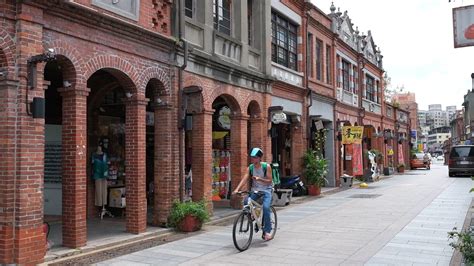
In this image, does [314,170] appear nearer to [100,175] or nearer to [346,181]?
[346,181]

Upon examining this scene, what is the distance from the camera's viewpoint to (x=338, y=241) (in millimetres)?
9586

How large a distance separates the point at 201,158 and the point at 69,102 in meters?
4.69

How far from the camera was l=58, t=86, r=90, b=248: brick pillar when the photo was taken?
8.44 m

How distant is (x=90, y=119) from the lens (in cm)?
1285

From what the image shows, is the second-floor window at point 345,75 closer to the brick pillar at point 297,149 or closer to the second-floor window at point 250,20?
the brick pillar at point 297,149

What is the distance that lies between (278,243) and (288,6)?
11.9 m

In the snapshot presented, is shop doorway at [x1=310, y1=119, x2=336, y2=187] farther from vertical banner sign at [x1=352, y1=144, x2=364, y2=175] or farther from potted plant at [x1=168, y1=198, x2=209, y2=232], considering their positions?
potted plant at [x1=168, y1=198, x2=209, y2=232]

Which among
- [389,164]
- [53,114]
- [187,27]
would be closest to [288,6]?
[187,27]

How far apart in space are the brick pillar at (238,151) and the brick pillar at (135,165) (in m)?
4.78

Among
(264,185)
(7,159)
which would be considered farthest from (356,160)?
(7,159)

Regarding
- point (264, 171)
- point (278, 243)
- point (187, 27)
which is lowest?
point (278, 243)

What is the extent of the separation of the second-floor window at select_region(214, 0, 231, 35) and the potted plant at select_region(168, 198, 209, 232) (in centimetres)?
552

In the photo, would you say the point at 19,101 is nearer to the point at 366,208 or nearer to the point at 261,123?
the point at 261,123

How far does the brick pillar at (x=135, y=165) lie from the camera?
1005cm
